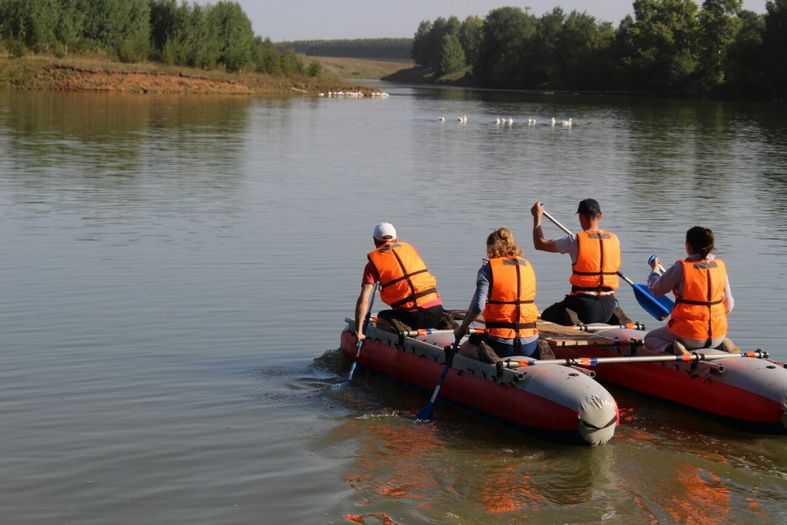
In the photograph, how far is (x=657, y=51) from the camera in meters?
129

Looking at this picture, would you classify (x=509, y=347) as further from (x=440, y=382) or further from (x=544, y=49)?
(x=544, y=49)

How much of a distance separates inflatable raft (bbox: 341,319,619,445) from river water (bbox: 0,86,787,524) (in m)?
0.19

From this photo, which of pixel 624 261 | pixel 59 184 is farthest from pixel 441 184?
pixel 624 261

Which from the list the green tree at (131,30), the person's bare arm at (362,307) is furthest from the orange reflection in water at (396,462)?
the green tree at (131,30)

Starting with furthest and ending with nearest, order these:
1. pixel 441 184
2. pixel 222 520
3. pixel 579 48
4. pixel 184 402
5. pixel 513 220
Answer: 1. pixel 579 48
2. pixel 441 184
3. pixel 513 220
4. pixel 184 402
5. pixel 222 520

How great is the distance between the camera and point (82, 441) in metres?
10.9

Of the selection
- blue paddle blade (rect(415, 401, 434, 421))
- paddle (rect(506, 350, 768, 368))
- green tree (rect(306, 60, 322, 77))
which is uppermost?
green tree (rect(306, 60, 322, 77))

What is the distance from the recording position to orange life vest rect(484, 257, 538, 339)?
37.2ft

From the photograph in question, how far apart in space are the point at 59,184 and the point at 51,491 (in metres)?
20.8

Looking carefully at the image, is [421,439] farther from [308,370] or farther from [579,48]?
[579,48]

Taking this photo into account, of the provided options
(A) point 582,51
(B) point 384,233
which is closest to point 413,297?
(B) point 384,233

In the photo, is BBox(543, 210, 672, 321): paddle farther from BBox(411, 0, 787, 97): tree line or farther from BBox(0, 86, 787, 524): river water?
BBox(411, 0, 787, 97): tree line

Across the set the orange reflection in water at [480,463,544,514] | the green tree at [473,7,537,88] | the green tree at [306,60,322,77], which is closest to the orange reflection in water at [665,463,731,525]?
the orange reflection in water at [480,463,544,514]

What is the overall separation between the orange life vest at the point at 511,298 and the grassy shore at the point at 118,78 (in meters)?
77.5
